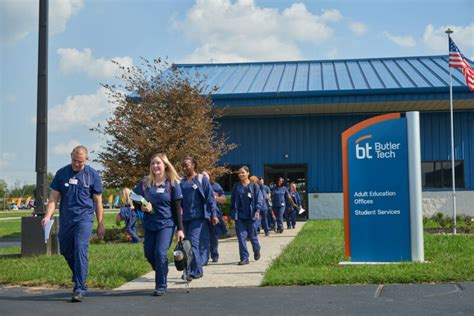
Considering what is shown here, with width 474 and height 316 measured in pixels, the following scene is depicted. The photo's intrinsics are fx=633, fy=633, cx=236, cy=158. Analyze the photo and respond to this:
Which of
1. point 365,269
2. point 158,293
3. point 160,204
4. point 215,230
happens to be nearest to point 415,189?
point 365,269

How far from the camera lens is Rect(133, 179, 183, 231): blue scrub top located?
323 inches

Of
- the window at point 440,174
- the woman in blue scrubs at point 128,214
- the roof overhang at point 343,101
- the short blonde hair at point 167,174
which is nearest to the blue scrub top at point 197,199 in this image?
the short blonde hair at point 167,174

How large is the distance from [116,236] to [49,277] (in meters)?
8.62

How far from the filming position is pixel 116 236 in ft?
59.8

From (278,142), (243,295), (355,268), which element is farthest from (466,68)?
(243,295)

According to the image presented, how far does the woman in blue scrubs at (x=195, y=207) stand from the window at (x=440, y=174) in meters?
20.2

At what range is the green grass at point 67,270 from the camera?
9320 millimetres

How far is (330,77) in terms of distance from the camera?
29.5 meters

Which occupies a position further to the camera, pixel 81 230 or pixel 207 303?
pixel 81 230

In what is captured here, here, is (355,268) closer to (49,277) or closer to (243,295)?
(243,295)

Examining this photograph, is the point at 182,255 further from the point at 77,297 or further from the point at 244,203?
the point at 244,203

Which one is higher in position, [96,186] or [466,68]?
[466,68]

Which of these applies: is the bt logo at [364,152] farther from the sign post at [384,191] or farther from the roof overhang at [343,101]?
the roof overhang at [343,101]

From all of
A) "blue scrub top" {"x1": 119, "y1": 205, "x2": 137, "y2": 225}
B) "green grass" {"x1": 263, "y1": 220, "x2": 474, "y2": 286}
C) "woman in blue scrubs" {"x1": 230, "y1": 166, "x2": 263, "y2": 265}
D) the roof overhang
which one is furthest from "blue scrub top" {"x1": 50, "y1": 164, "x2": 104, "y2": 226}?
the roof overhang
